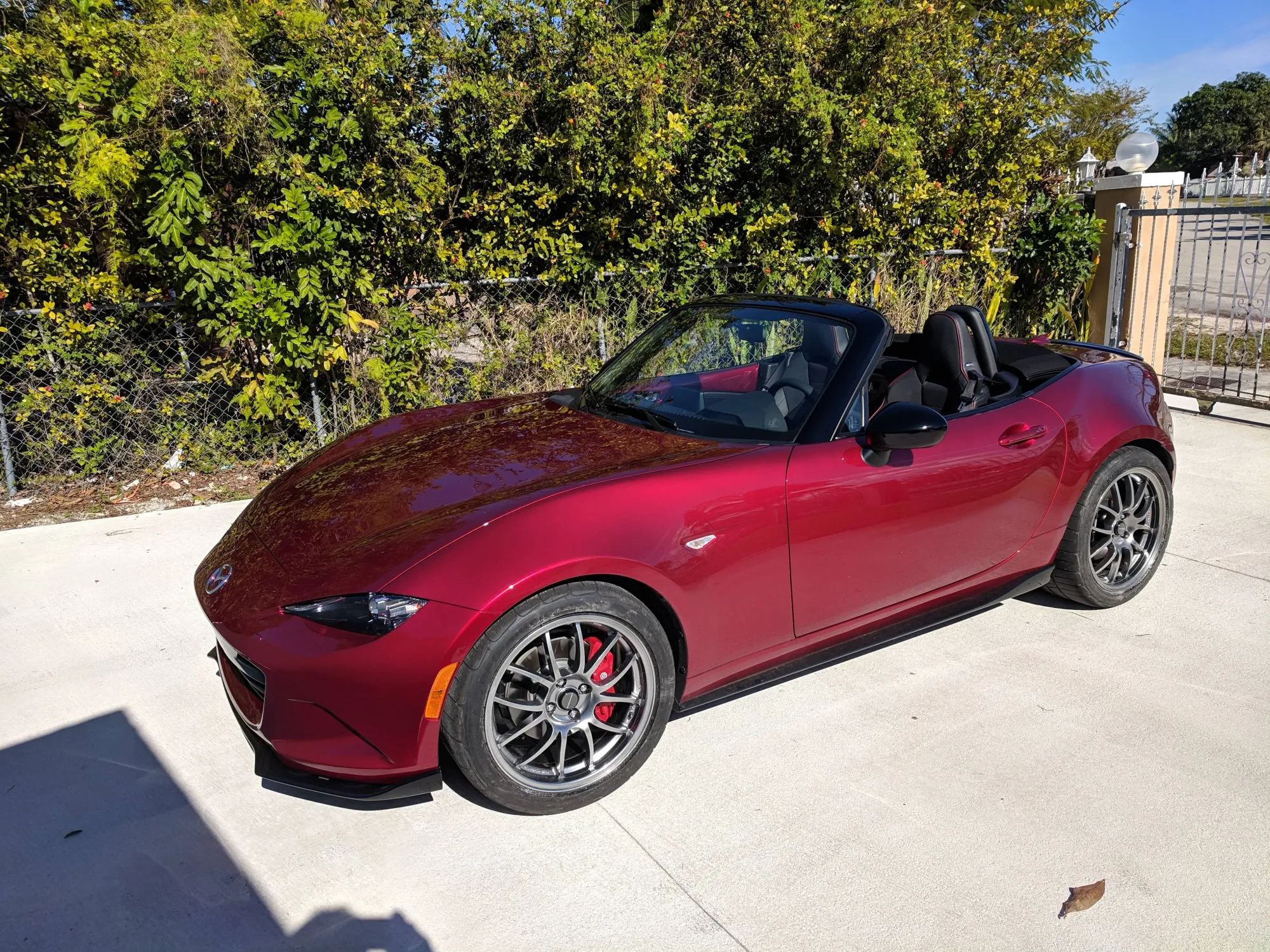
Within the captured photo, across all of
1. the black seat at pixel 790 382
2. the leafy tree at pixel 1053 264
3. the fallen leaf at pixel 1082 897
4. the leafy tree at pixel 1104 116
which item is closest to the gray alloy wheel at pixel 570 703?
the black seat at pixel 790 382

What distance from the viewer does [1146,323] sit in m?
9.09

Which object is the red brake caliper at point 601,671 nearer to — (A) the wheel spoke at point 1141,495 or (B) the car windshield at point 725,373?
(B) the car windshield at point 725,373

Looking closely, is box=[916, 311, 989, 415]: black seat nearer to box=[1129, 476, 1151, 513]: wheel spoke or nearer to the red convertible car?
the red convertible car

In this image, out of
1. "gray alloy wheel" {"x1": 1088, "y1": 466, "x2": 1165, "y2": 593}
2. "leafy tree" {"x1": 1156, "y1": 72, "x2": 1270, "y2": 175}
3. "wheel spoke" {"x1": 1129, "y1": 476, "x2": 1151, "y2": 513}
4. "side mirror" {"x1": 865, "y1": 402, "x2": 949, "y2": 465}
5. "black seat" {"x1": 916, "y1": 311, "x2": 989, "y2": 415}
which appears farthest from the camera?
"leafy tree" {"x1": 1156, "y1": 72, "x2": 1270, "y2": 175}

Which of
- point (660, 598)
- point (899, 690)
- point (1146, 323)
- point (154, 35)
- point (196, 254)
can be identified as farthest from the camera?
point (1146, 323)

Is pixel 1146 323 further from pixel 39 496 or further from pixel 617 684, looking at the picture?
pixel 39 496

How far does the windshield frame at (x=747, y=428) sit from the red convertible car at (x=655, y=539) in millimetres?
14

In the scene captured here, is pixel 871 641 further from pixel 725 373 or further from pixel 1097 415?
pixel 1097 415

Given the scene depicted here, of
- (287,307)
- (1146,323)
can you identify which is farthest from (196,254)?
(1146,323)

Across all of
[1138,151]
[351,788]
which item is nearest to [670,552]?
[351,788]

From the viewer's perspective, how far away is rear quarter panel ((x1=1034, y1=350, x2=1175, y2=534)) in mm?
3752

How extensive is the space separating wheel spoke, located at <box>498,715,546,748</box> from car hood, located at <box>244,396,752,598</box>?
581 millimetres

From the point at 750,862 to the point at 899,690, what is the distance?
3.84 feet

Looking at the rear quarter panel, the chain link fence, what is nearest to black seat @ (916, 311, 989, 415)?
the rear quarter panel
